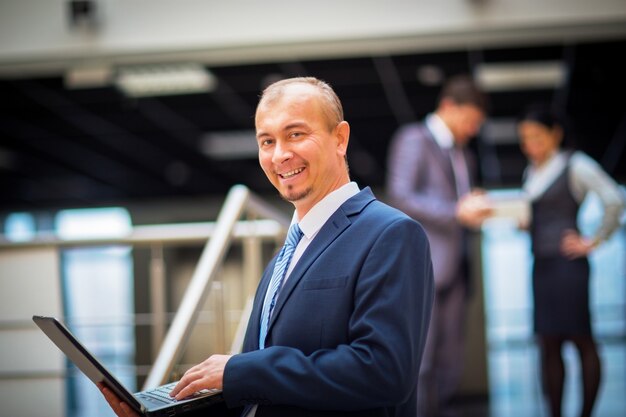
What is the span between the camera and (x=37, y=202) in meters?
16.4

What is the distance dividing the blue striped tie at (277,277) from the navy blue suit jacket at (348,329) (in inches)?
2.5

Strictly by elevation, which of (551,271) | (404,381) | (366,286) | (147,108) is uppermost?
(147,108)

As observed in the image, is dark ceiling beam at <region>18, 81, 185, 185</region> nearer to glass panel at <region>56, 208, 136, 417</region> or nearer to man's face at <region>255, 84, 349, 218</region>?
glass panel at <region>56, 208, 136, 417</region>

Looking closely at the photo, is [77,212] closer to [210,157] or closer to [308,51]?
[210,157]

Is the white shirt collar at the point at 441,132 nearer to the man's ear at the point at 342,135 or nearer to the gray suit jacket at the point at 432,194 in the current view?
the gray suit jacket at the point at 432,194

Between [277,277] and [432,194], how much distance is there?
7.46ft

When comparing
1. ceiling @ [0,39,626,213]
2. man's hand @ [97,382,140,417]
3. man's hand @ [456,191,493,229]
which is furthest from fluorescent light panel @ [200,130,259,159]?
man's hand @ [97,382,140,417]

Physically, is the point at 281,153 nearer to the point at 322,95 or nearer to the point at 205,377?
the point at 322,95

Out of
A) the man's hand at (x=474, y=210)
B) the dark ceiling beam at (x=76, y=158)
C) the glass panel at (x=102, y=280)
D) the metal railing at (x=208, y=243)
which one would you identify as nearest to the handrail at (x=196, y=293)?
the metal railing at (x=208, y=243)

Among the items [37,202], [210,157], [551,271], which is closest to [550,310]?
[551,271]

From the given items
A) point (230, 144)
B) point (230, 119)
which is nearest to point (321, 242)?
point (230, 119)

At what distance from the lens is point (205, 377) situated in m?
1.33

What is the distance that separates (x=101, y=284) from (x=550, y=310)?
12.6m

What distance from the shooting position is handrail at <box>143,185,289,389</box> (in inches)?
83.1
